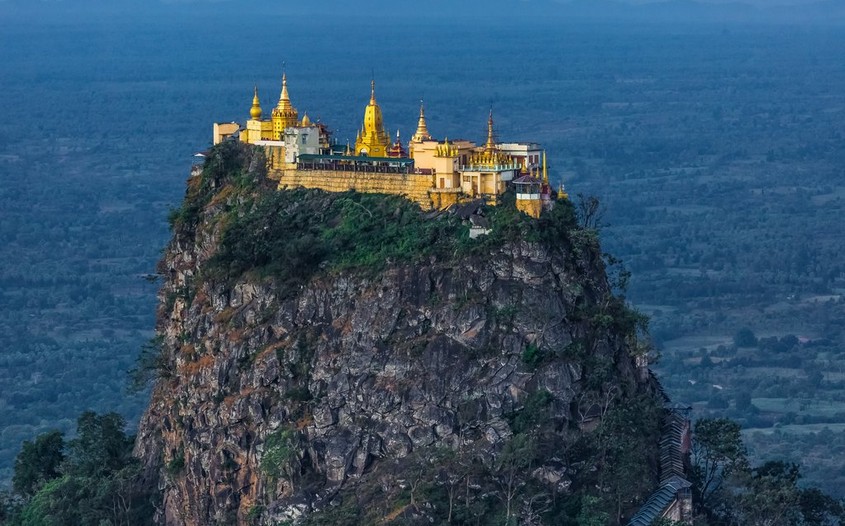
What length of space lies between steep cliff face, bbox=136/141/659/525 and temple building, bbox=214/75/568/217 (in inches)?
28.8

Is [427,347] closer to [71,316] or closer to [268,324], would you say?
[268,324]

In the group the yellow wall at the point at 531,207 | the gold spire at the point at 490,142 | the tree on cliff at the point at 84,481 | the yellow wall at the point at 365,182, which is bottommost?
the tree on cliff at the point at 84,481

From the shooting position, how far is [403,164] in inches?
2413

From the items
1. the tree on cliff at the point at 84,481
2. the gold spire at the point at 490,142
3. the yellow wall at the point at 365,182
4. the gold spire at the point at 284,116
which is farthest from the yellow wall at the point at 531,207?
the tree on cliff at the point at 84,481

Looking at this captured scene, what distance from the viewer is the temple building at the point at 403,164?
59.7 metres

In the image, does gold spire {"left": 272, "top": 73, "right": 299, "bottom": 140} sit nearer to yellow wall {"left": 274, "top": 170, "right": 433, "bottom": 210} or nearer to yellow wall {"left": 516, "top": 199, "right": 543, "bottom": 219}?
yellow wall {"left": 274, "top": 170, "right": 433, "bottom": 210}

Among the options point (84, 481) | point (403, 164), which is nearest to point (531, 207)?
point (403, 164)

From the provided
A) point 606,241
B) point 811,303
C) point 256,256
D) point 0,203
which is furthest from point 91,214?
point 256,256

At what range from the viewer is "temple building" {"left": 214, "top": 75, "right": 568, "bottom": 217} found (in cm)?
5972

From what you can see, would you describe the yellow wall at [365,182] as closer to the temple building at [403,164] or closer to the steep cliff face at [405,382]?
the temple building at [403,164]

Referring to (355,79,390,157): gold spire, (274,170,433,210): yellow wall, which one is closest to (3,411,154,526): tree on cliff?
(274,170,433,210): yellow wall

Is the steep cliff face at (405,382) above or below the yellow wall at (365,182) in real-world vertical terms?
below

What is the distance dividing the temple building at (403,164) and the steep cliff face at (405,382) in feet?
2.40

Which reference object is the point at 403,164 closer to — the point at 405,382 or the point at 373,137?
the point at 373,137
